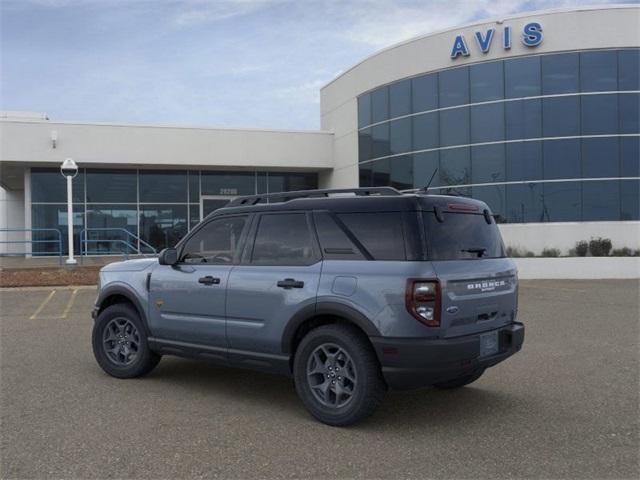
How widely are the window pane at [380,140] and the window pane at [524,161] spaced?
16.2ft

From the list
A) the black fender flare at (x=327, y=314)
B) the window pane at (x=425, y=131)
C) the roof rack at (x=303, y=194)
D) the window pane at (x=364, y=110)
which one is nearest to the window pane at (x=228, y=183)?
the window pane at (x=364, y=110)

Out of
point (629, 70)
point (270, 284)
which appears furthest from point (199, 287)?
point (629, 70)

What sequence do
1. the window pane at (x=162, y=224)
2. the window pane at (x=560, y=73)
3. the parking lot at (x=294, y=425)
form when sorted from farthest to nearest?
the window pane at (x=162, y=224) < the window pane at (x=560, y=73) < the parking lot at (x=294, y=425)

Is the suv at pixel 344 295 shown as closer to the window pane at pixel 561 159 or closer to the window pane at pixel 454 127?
the window pane at pixel 561 159

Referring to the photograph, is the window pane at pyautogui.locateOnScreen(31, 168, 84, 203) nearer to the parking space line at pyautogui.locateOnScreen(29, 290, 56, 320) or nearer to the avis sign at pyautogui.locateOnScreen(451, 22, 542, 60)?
the parking space line at pyautogui.locateOnScreen(29, 290, 56, 320)

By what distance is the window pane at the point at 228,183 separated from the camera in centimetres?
2706

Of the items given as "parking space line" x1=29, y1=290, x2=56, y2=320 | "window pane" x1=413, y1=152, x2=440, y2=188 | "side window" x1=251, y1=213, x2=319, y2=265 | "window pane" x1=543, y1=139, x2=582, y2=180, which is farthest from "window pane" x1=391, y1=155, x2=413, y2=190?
"side window" x1=251, y1=213, x2=319, y2=265

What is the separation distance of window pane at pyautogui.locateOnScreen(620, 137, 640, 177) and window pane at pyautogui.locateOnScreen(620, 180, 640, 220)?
0.30 metres

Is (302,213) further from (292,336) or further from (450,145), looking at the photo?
(450,145)

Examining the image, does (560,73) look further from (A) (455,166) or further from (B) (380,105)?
(B) (380,105)

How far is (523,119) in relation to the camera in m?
21.1

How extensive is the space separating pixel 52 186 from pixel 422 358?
78.4 feet

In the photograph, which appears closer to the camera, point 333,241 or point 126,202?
point 333,241

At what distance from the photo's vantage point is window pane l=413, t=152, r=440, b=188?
22.6 meters
